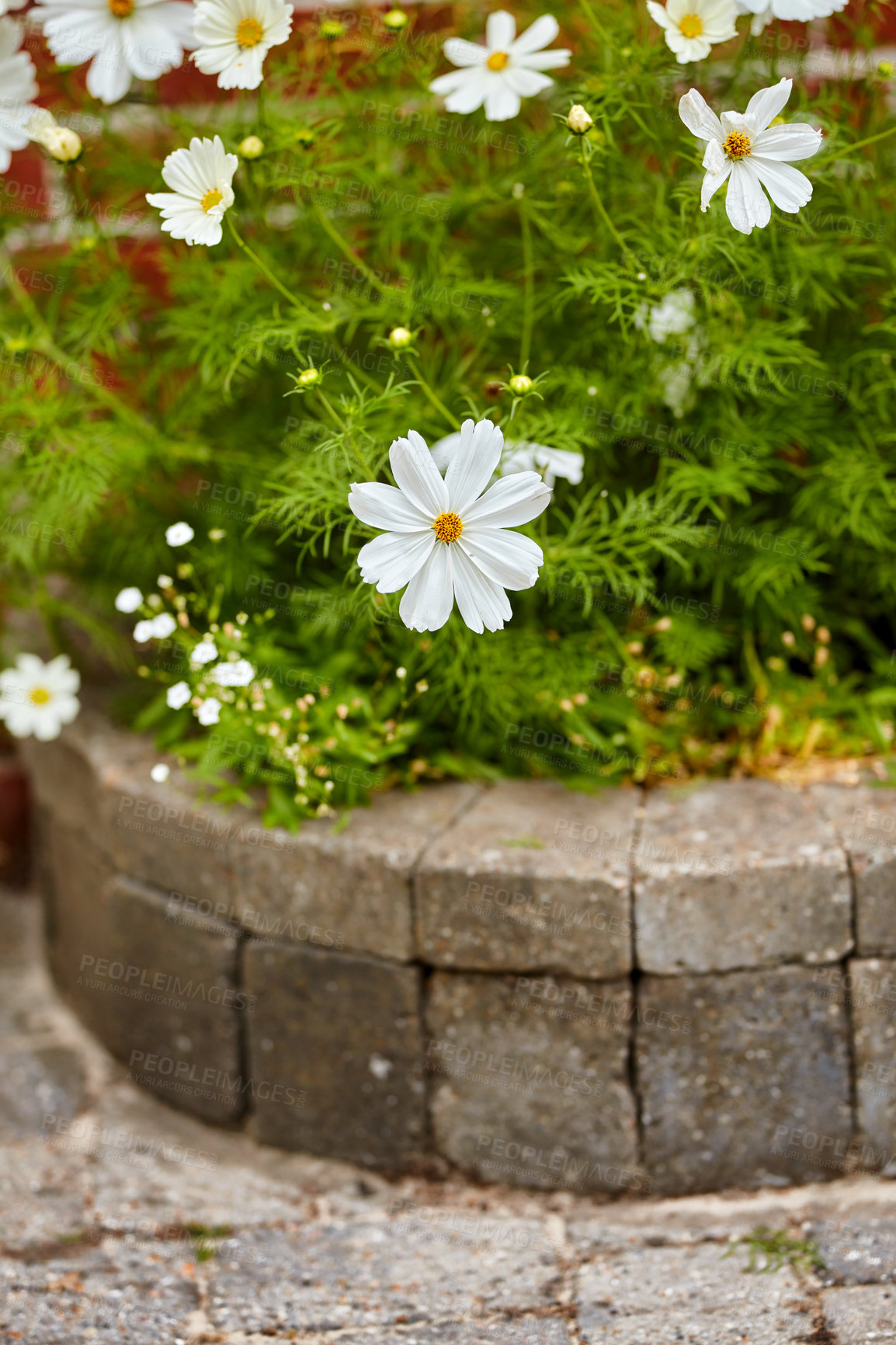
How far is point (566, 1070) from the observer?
6.97ft

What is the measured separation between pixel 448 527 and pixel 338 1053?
1177 millimetres

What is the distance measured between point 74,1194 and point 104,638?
121 centimetres

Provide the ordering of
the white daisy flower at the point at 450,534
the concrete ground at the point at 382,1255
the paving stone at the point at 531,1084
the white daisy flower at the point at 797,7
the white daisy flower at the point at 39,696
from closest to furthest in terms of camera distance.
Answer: the white daisy flower at the point at 450,534 < the white daisy flower at the point at 797,7 < the concrete ground at the point at 382,1255 < the paving stone at the point at 531,1084 < the white daisy flower at the point at 39,696

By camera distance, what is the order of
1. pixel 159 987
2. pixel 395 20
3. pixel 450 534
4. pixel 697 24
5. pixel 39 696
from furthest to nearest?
pixel 39 696 → pixel 159 987 → pixel 395 20 → pixel 697 24 → pixel 450 534

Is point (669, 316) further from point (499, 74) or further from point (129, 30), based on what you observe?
point (129, 30)

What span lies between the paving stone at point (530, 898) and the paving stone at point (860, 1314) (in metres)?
0.60

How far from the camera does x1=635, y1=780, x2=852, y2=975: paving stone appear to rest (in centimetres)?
200

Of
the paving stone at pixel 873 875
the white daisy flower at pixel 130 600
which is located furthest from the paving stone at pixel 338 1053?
the paving stone at pixel 873 875

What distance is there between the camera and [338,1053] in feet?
7.39

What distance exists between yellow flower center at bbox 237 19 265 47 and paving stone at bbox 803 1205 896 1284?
217 centimetres

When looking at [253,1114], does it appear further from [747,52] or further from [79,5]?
[747,52]

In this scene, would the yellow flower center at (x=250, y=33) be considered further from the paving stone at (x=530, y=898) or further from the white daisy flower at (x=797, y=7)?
the paving stone at (x=530, y=898)

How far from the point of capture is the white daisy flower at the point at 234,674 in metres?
2.08

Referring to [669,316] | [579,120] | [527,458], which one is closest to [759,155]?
[579,120]
